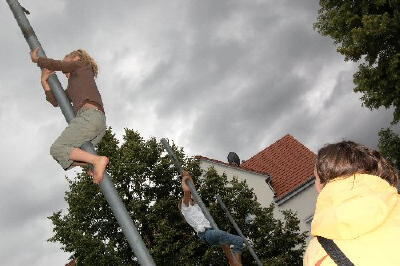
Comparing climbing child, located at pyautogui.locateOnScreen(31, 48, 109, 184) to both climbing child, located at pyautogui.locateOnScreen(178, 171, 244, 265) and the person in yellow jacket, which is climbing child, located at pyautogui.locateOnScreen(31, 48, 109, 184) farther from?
climbing child, located at pyautogui.locateOnScreen(178, 171, 244, 265)

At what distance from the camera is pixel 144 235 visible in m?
21.9

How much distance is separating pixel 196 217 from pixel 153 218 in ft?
37.7

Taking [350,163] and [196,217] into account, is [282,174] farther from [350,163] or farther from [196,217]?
[350,163]

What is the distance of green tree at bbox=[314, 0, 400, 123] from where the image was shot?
13305 mm

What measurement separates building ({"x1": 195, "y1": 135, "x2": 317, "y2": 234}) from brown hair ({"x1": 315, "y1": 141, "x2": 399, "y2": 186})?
2645cm

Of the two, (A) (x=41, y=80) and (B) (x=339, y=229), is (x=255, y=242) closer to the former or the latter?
(A) (x=41, y=80)

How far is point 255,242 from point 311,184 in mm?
9298

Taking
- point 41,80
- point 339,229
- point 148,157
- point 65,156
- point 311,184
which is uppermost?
point 148,157

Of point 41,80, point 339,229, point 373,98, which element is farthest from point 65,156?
point 373,98

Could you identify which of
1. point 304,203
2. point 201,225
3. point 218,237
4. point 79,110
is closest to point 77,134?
point 79,110

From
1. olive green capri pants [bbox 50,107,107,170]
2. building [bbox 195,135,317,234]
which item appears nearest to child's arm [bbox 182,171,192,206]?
olive green capri pants [bbox 50,107,107,170]

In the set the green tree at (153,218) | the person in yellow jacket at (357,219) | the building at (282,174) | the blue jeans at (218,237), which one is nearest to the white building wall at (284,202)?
the building at (282,174)

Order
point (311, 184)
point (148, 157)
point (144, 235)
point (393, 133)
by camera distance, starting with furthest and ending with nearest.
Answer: point (311, 184), point (148, 157), point (144, 235), point (393, 133)

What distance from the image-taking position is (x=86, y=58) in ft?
16.0
